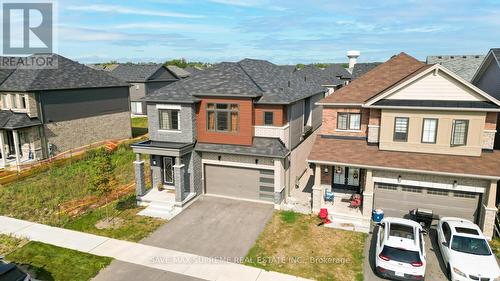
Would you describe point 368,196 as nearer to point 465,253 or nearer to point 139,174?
point 465,253

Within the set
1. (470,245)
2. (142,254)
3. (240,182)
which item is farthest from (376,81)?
(142,254)

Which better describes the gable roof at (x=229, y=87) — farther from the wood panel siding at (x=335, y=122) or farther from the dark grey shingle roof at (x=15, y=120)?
the dark grey shingle roof at (x=15, y=120)

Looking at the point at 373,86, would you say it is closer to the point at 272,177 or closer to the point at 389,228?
the point at 272,177

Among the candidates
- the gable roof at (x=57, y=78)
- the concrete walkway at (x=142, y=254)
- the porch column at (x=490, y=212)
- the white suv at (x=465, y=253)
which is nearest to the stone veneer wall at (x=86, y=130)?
the gable roof at (x=57, y=78)

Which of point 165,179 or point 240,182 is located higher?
point 240,182

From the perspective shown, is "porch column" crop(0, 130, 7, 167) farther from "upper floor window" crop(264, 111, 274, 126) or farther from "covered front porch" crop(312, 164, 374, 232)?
"covered front porch" crop(312, 164, 374, 232)

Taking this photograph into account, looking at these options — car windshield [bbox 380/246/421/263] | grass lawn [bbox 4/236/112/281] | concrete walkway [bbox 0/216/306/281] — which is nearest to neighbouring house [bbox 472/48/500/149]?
car windshield [bbox 380/246/421/263]
